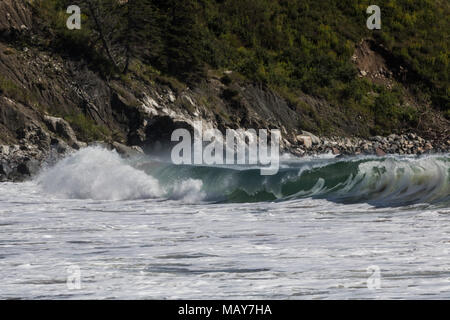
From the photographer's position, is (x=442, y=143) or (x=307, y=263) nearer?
(x=307, y=263)

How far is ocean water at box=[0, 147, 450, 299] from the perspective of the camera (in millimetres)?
7395

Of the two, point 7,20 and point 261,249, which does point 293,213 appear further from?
point 7,20

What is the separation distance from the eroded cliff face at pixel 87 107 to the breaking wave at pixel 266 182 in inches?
145

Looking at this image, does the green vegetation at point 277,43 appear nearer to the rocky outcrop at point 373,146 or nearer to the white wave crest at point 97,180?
the rocky outcrop at point 373,146

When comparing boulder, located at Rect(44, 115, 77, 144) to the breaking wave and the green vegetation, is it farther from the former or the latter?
the breaking wave

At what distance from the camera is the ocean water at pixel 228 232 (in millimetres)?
7395

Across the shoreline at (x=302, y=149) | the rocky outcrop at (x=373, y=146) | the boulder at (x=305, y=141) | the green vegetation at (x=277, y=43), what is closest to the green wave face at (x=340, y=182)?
the shoreline at (x=302, y=149)

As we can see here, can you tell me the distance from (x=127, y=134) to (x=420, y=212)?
18.2 metres

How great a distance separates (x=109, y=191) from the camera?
18406 mm

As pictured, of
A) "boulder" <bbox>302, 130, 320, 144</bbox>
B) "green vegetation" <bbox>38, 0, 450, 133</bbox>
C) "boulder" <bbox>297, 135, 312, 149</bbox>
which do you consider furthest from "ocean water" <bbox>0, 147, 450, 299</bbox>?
"boulder" <bbox>302, 130, 320, 144</bbox>

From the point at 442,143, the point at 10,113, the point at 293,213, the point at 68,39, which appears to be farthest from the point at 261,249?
the point at 442,143

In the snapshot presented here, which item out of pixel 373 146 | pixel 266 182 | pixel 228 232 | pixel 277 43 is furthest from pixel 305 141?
pixel 228 232

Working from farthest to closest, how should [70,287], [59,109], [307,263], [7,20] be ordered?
[7,20]
[59,109]
[307,263]
[70,287]
